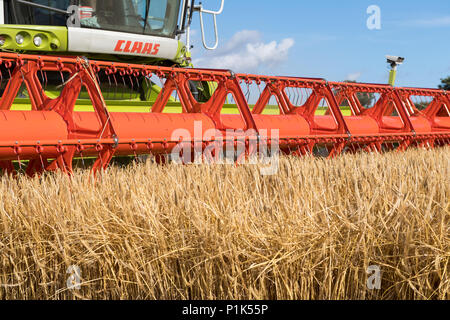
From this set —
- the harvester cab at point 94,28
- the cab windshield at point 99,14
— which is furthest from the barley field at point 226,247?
the cab windshield at point 99,14

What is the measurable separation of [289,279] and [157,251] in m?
0.53

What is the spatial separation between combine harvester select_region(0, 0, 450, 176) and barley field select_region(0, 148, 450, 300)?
110cm

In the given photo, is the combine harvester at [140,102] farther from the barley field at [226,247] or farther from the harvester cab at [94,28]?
the barley field at [226,247]

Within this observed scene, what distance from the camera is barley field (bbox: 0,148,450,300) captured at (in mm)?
1863

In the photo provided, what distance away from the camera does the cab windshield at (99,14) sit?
5.53 metres

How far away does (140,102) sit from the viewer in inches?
204

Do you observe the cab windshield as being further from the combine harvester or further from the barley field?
the barley field

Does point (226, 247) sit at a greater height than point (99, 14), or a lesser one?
lesser

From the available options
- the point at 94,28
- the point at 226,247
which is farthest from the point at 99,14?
the point at 226,247

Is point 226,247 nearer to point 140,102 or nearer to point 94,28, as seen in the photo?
point 140,102

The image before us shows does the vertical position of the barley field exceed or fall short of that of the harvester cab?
it falls short

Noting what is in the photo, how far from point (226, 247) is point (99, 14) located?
4.22m

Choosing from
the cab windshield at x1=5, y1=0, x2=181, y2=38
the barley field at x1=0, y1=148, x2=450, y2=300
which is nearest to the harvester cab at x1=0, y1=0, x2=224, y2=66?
the cab windshield at x1=5, y1=0, x2=181, y2=38

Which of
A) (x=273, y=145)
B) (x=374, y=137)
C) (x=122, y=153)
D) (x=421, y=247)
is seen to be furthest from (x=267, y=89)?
(x=421, y=247)
